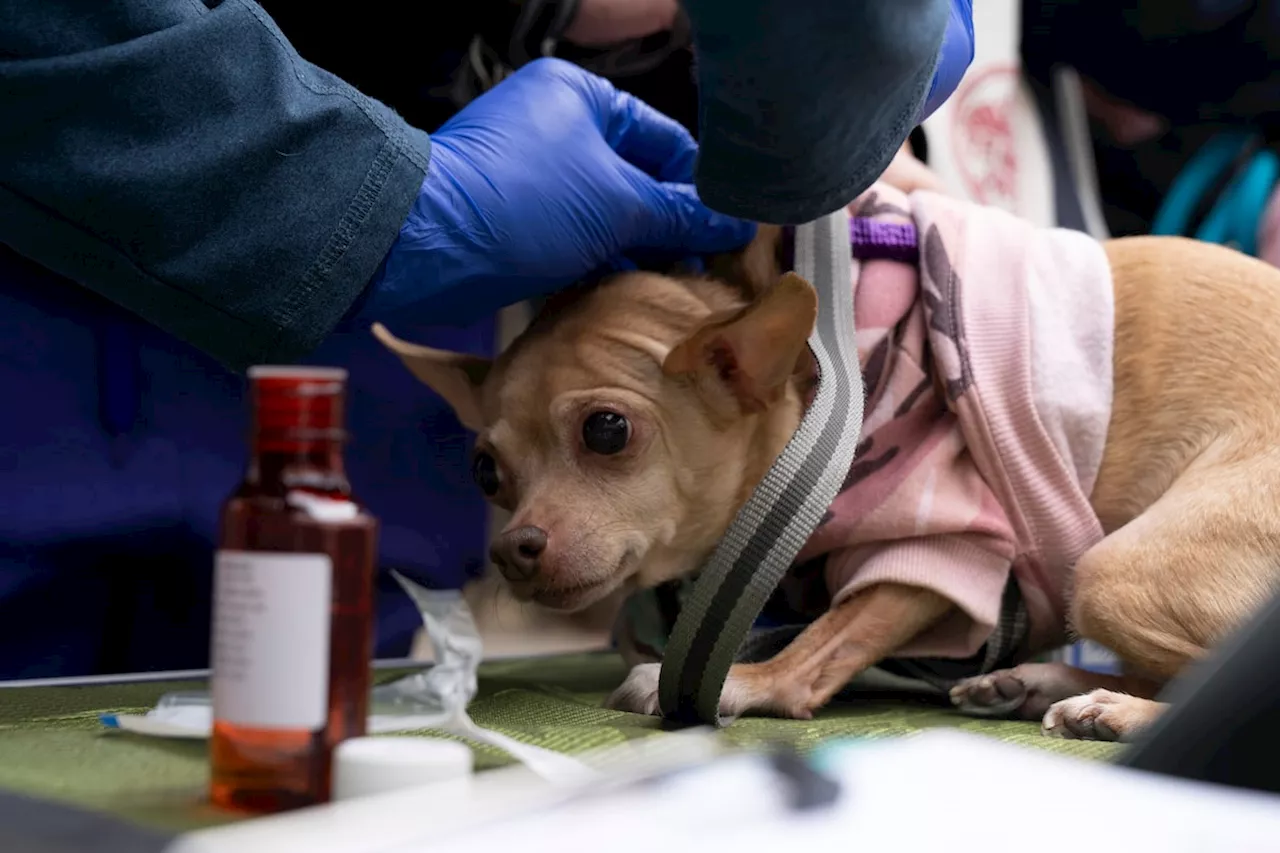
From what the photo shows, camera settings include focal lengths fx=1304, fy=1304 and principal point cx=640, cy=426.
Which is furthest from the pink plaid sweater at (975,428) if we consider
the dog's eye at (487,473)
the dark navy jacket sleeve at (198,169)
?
the dark navy jacket sleeve at (198,169)

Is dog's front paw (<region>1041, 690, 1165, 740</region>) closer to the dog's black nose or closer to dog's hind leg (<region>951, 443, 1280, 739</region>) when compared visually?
dog's hind leg (<region>951, 443, 1280, 739</region>)

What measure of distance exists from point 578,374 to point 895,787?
2.73ft

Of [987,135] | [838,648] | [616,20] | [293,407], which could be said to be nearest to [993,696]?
[838,648]

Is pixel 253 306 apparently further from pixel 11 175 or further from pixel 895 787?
pixel 895 787

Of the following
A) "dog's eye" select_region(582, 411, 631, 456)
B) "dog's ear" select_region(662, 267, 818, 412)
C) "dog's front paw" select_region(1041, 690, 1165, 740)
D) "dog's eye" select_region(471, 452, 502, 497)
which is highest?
"dog's ear" select_region(662, 267, 818, 412)

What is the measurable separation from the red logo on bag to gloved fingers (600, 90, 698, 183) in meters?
0.88

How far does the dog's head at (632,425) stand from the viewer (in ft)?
4.27

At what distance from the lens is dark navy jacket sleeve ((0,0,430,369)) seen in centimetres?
98

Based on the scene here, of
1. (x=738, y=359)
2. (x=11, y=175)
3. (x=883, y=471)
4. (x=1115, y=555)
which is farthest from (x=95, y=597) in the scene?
(x=1115, y=555)

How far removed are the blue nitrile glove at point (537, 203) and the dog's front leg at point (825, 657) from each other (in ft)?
1.38

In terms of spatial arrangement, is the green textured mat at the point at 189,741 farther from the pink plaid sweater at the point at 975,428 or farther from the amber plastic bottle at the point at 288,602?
the pink plaid sweater at the point at 975,428

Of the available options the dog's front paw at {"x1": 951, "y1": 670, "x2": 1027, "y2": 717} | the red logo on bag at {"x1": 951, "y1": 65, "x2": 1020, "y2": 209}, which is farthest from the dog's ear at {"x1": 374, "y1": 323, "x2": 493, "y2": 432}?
the red logo on bag at {"x1": 951, "y1": 65, "x2": 1020, "y2": 209}

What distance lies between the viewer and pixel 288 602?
25.2 inches

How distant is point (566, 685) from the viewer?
1.46m
